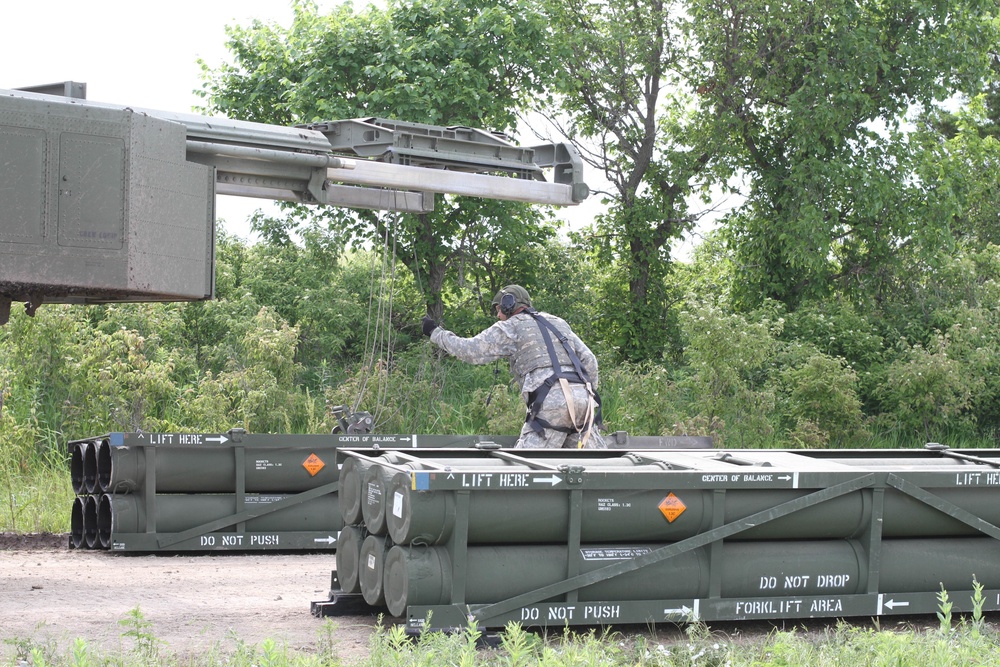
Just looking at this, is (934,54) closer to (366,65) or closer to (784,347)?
(784,347)

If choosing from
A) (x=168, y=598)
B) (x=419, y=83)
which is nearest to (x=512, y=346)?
(x=168, y=598)

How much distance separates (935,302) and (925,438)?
3300 mm

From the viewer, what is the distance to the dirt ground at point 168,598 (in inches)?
273

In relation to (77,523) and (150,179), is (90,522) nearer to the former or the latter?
(77,523)

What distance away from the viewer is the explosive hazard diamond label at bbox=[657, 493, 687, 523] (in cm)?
729

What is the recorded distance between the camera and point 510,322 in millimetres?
9625

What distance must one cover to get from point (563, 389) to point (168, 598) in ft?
11.0

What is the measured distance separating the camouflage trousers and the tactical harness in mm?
25

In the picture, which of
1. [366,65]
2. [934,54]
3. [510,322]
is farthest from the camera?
[934,54]

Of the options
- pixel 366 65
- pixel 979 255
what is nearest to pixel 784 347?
pixel 979 255

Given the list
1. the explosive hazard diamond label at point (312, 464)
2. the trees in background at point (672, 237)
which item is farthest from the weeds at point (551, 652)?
the trees in background at point (672, 237)

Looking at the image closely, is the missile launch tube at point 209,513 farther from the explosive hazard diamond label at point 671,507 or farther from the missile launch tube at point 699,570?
the explosive hazard diamond label at point 671,507

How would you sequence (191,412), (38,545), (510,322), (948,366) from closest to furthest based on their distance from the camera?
1. (510,322)
2. (38,545)
3. (191,412)
4. (948,366)

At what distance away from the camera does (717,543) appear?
7395 mm
